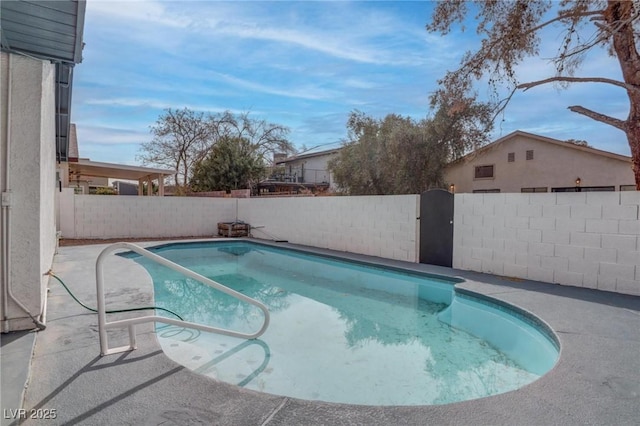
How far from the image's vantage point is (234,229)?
15.2m

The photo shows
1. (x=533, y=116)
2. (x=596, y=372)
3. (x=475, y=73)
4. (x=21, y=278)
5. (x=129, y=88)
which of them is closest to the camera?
(x=596, y=372)

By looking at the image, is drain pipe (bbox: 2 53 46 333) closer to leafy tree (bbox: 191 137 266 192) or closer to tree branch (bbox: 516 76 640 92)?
tree branch (bbox: 516 76 640 92)

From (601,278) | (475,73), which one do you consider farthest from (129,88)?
(601,278)

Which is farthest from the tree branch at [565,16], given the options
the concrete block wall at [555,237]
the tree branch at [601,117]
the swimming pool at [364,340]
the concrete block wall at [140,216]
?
the concrete block wall at [140,216]

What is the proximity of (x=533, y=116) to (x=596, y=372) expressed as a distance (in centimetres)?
1278

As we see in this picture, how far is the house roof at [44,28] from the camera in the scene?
3.91 meters

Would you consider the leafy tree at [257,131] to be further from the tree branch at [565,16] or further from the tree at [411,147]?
the tree branch at [565,16]

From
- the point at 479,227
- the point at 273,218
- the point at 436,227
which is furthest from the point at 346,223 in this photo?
the point at 479,227

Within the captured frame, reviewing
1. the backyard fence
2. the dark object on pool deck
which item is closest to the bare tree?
the dark object on pool deck

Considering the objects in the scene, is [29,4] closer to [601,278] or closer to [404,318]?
[404,318]

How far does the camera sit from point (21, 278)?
11.5 feet

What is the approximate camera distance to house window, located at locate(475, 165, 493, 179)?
17469 millimetres

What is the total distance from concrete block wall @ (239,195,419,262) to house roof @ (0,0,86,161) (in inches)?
286

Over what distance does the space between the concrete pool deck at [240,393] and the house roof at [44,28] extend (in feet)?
11.2
